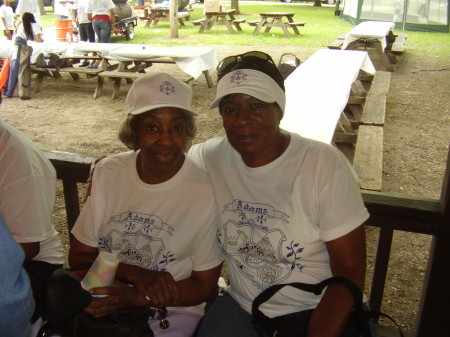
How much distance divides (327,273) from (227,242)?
40 centimetres

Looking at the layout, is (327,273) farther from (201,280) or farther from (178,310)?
(178,310)

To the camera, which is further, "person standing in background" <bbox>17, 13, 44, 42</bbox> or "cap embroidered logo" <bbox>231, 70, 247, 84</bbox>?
"person standing in background" <bbox>17, 13, 44, 42</bbox>

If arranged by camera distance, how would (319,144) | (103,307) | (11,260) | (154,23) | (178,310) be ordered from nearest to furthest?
1. (11,260)
2. (103,307)
3. (319,144)
4. (178,310)
5. (154,23)

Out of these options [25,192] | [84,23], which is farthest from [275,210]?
[84,23]

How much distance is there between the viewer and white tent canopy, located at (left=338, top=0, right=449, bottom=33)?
1794cm

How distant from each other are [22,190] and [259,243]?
0.91m

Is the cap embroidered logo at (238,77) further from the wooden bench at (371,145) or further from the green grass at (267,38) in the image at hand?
the green grass at (267,38)

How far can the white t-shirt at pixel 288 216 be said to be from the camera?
162 cm

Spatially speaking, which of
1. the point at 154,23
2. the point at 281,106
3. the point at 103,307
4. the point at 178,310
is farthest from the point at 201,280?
the point at 154,23

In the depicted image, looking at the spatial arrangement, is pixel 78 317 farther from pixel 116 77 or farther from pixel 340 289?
pixel 116 77

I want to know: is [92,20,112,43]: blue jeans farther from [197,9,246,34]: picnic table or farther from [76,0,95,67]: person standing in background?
[197,9,246,34]: picnic table

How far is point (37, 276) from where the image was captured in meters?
1.92

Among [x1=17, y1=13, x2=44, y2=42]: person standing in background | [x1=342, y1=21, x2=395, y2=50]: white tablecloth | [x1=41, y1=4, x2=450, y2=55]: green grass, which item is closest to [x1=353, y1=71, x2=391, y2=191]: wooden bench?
[x1=342, y1=21, x2=395, y2=50]: white tablecloth

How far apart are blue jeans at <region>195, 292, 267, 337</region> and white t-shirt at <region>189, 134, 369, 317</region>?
0.09m
